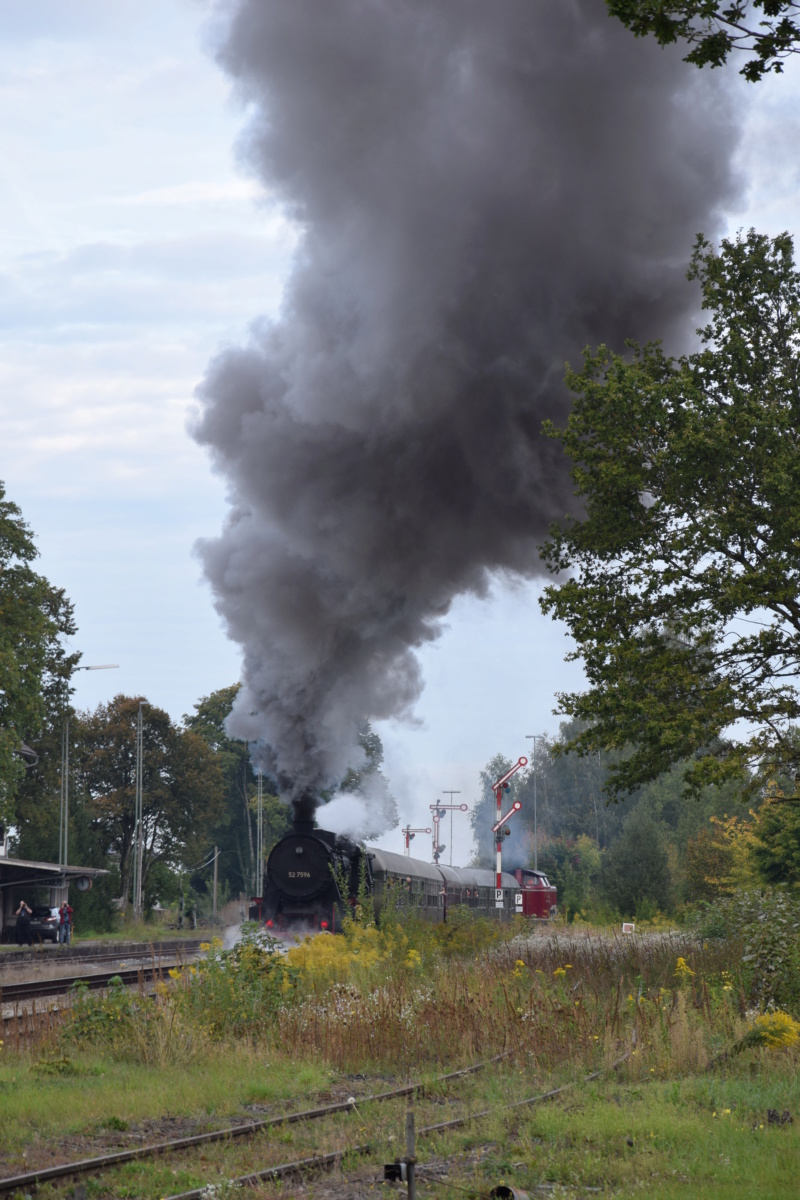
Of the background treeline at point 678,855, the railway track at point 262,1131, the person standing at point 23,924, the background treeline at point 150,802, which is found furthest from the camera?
the background treeline at point 150,802

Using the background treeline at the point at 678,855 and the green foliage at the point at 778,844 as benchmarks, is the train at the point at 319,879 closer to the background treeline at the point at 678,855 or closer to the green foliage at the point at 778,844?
the background treeline at the point at 678,855

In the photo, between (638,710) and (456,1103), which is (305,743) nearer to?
(638,710)

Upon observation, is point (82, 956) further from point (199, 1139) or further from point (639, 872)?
point (199, 1139)

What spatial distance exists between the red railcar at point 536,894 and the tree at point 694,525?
20.0 metres

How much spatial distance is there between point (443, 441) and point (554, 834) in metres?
87.0

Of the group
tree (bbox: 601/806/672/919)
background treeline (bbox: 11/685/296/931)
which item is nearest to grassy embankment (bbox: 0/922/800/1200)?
tree (bbox: 601/806/672/919)

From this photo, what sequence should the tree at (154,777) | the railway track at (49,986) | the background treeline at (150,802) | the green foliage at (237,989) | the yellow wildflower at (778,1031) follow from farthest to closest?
1. the tree at (154,777)
2. the background treeline at (150,802)
3. the railway track at (49,986)
4. the green foliage at (237,989)
5. the yellow wildflower at (778,1031)

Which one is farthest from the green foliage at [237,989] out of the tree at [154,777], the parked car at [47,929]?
the tree at [154,777]

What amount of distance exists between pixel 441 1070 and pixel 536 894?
3039 centimetres

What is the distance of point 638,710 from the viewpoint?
62.5 feet

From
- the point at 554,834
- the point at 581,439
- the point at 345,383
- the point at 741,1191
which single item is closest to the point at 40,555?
the point at 345,383

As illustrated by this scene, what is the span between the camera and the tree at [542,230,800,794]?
19.0 meters

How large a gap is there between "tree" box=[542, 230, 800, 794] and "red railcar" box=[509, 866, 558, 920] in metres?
20.0

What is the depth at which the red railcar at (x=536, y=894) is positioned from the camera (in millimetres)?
39500
